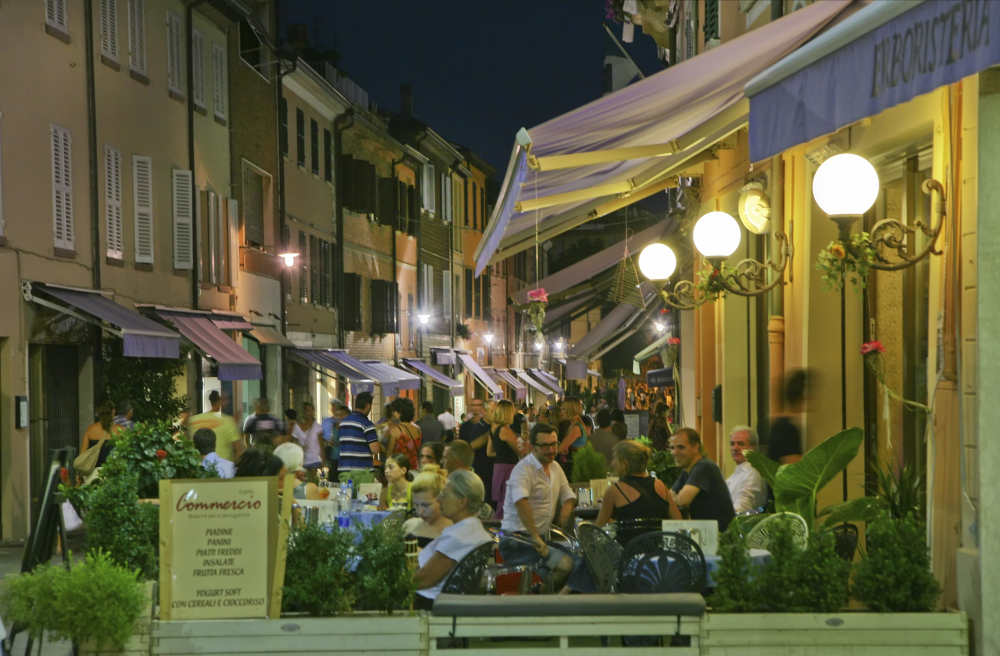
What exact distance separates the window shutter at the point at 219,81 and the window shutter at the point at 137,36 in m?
3.05

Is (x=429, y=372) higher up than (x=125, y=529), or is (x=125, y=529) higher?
(x=429, y=372)

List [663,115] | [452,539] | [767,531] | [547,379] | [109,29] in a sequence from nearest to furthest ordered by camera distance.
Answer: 1. [767,531]
2. [452,539]
3. [663,115]
4. [109,29]
5. [547,379]

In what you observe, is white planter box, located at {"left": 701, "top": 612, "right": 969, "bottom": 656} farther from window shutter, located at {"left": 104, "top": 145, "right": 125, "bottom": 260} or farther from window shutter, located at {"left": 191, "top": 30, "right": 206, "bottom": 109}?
window shutter, located at {"left": 191, "top": 30, "right": 206, "bottom": 109}

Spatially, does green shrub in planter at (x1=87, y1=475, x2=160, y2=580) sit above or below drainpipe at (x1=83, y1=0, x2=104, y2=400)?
below

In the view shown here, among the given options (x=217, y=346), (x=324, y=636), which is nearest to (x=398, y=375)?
(x=217, y=346)

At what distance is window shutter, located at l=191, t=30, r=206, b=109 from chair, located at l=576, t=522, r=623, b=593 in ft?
52.5

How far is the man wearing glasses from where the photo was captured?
7473 mm

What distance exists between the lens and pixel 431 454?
1127 centimetres

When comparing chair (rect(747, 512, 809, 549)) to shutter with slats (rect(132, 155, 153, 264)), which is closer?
chair (rect(747, 512, 809, 549))

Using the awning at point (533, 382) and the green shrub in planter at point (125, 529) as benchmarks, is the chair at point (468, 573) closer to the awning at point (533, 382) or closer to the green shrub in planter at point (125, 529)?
the green shrub in planter at point (125, 529)

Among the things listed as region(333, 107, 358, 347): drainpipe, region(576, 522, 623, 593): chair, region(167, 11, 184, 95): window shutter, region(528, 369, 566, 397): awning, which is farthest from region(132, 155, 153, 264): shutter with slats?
region(528, 369, 566, 397): awning

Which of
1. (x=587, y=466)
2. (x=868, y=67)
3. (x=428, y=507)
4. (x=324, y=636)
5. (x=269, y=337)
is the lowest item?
(x=324, y=636)

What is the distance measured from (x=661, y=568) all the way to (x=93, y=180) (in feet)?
43.6

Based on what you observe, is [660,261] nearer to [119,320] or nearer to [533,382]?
[119,320]
